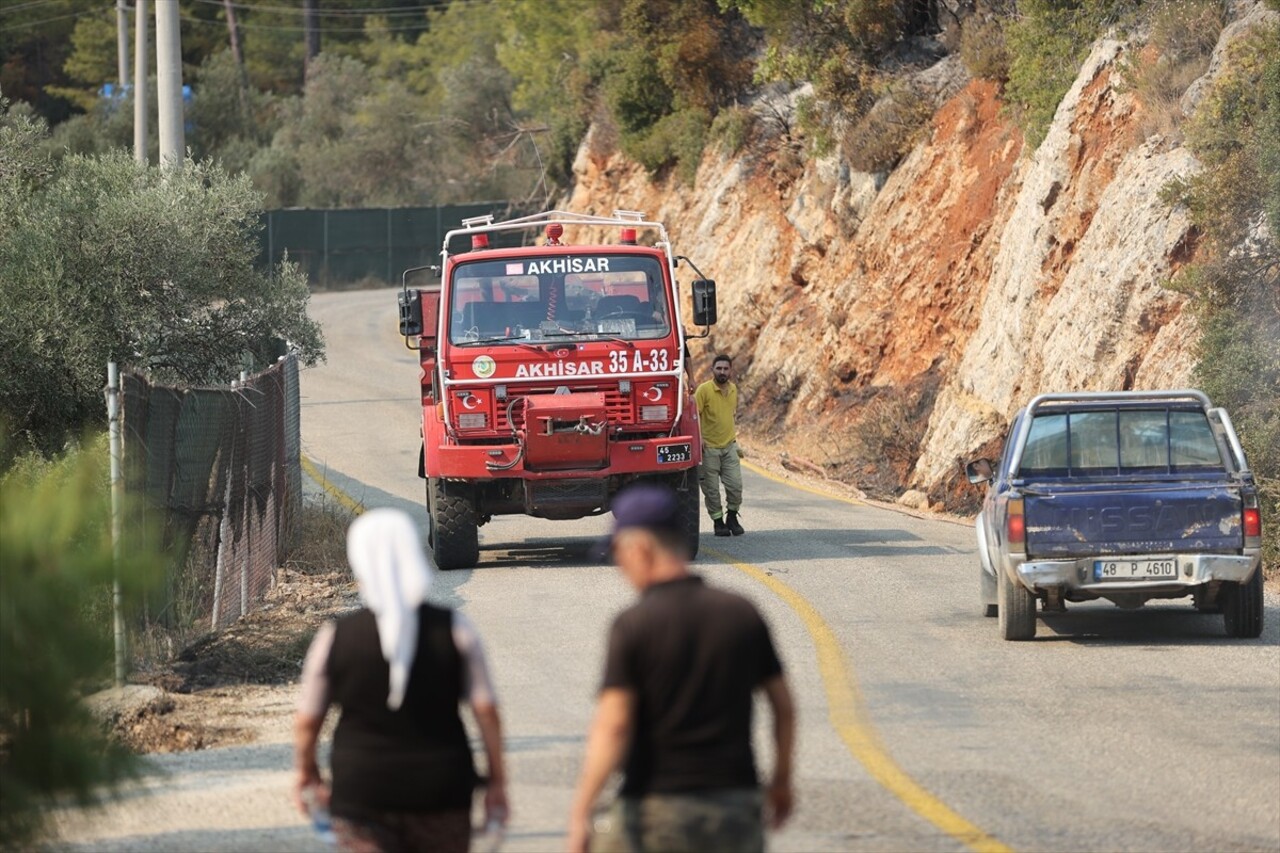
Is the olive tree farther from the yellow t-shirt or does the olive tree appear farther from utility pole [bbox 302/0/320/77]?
utility pole [bbox 302/0/320/77]

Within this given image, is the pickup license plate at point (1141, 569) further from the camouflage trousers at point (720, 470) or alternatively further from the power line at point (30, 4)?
the power line at point (30, 4)

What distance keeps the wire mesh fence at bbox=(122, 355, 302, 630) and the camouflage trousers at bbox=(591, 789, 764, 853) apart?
685 cm

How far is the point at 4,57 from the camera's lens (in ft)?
263

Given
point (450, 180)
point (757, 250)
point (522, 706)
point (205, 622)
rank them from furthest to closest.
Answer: point (450, 180), point (757, 250), point (205, 622), point (522, 706)

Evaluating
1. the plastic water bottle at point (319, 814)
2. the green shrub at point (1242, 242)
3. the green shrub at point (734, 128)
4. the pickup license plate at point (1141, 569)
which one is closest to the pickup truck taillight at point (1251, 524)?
the pickup license plate at point (1141, 569)

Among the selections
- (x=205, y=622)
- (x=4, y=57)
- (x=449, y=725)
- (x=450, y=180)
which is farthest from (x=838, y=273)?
(x=4, y=57)

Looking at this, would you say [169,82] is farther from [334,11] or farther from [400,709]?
[334,11]

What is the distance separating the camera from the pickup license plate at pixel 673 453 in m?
16.9

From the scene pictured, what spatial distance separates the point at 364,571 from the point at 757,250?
30989 mm

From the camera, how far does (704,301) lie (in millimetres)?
17750

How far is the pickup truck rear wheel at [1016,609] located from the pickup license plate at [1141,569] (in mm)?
539

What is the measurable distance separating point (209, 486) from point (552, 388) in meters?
3.92

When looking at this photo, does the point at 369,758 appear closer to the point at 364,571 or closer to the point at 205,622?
the point at 364,571

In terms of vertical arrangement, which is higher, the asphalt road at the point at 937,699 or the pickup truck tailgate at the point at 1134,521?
the pickup truck tailgate at the point at 1134,521
